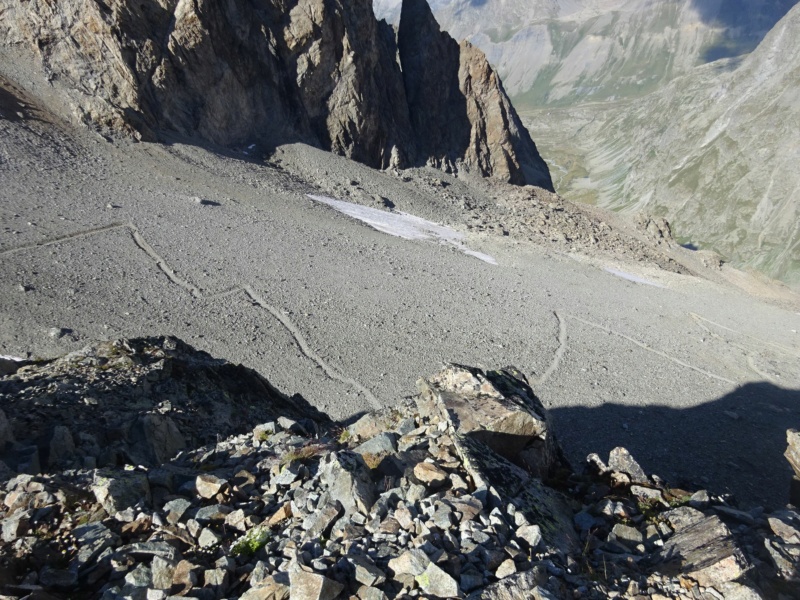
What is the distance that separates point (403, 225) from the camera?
3578 centimetres

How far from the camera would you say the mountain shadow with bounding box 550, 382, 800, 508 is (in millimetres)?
15719

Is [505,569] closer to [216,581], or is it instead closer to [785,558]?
[216,581]

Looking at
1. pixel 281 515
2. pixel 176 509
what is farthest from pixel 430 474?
pixel 176 509

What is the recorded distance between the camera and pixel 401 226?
116ft

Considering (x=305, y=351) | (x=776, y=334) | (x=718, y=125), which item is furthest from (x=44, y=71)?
(x=718, y=125)

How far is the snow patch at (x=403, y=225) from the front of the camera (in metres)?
33.6

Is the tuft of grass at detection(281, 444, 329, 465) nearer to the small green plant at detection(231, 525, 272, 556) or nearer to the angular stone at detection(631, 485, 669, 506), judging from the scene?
the small green plant at detection(231, 525, 272, 556)

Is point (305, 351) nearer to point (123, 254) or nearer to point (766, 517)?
point (123, 254)

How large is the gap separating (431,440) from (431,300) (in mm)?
15803

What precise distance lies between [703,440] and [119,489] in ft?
55.9

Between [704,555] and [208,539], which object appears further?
[704,555]

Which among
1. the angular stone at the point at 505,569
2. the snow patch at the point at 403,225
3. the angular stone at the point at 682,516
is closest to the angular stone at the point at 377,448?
the angular stone at the point at 505,569

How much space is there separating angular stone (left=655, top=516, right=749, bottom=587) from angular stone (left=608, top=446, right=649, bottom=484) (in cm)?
197

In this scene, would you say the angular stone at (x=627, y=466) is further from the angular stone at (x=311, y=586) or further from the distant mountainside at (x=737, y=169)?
the distant mountainside at (x=737, y=169)
